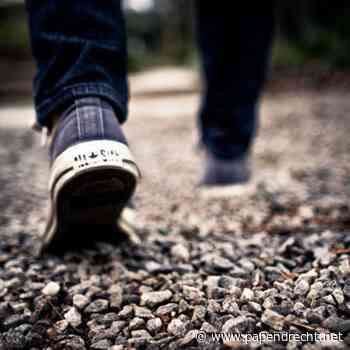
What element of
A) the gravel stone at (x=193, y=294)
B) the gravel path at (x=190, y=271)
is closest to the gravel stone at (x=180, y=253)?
the gravel path at (x=190, y=271)

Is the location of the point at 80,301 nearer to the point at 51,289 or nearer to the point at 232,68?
the point at 51,289

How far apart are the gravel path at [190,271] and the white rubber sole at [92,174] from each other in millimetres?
231

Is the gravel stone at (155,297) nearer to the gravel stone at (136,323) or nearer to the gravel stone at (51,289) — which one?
the gravel stone at (136,323)

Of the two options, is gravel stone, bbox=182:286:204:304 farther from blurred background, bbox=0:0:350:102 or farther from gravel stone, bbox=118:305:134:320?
blurred background, bbox=0:0:350:102

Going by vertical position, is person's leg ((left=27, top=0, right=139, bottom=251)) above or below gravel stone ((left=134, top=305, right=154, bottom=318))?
above

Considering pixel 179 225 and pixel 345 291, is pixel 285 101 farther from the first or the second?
pixel 345 291

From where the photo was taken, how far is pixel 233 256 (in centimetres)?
109

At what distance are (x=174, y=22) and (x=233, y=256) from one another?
20.9 meters

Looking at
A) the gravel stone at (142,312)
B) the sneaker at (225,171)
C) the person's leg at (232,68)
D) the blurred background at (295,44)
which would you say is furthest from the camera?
the blurred background at (295,44)

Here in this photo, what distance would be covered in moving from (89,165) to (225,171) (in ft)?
3.65

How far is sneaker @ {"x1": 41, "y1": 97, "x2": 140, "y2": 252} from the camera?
33.5 inches

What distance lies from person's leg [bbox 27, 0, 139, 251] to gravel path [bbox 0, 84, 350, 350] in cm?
20

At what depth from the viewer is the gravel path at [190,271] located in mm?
762

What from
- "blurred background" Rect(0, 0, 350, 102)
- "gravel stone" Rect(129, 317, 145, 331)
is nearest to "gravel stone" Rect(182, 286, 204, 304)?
"gravel stone" Rect(129, 317, 145, 331)
